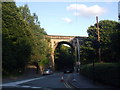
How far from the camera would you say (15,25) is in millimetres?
48219

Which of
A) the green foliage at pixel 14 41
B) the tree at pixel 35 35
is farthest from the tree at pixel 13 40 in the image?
the tree at pixel 35 35

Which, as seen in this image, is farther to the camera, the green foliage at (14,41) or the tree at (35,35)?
the tree at (35,35)

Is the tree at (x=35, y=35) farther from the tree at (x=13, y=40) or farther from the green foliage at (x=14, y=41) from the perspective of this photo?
the tree at (x=13, y=40)

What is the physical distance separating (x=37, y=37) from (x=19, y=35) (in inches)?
552

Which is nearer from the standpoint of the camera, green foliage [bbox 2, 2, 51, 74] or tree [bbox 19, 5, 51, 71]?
green foliage [bbox 2, 2, 51, 74]

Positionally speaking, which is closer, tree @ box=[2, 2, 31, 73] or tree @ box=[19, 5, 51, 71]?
tree @ box=[2, 2, 31, 73]

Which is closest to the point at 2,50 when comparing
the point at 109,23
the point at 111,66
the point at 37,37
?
the point at 37,37

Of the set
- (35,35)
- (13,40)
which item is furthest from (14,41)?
(35,35)

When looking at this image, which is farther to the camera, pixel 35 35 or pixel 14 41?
pixel 35 35

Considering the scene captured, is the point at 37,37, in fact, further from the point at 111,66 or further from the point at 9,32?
the point at 111,66

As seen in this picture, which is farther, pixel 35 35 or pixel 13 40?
pixel 35 35

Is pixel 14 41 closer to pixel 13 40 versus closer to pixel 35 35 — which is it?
pixel 13 40

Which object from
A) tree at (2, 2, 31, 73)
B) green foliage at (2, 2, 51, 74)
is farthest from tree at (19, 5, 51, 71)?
tree at (2, 2, 31, 73)

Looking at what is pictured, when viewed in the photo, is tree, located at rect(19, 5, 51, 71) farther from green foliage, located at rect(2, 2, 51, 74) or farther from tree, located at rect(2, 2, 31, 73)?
tree, located at rect(2, 2, 31, 73)
